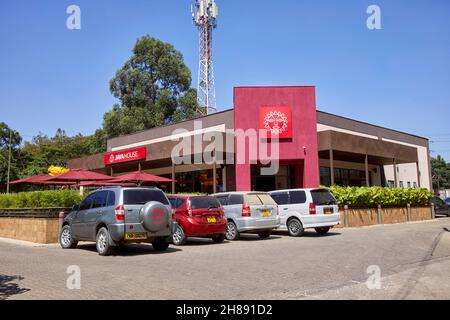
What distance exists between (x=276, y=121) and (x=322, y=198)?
11097 millimetres

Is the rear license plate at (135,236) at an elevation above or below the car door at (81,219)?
below

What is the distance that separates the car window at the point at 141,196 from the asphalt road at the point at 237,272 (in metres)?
1.43

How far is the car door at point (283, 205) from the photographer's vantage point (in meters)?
16.7

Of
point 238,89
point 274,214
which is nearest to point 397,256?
point 274,214

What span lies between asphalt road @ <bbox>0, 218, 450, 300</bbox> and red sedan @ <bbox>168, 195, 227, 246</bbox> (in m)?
0.74

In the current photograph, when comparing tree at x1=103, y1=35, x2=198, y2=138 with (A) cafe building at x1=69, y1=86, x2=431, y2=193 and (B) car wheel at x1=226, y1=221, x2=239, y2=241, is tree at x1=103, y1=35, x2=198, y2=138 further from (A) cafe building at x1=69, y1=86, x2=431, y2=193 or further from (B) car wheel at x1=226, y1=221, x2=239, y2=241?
(B) car wheel at x1=226, y1=221, x2=239, y2=241

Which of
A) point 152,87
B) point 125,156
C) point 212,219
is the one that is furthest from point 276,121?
point 152,87

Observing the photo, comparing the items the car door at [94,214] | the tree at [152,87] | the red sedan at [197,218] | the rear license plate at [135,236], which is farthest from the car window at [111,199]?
the tree at [152,87]

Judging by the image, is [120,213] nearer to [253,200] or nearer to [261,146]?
[253,200]

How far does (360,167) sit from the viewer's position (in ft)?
120

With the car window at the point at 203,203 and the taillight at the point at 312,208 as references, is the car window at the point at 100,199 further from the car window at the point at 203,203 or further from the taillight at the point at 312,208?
the taillight at the point at 312,208

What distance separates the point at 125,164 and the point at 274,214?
20.4 meters

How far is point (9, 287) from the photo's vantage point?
23.0ft
